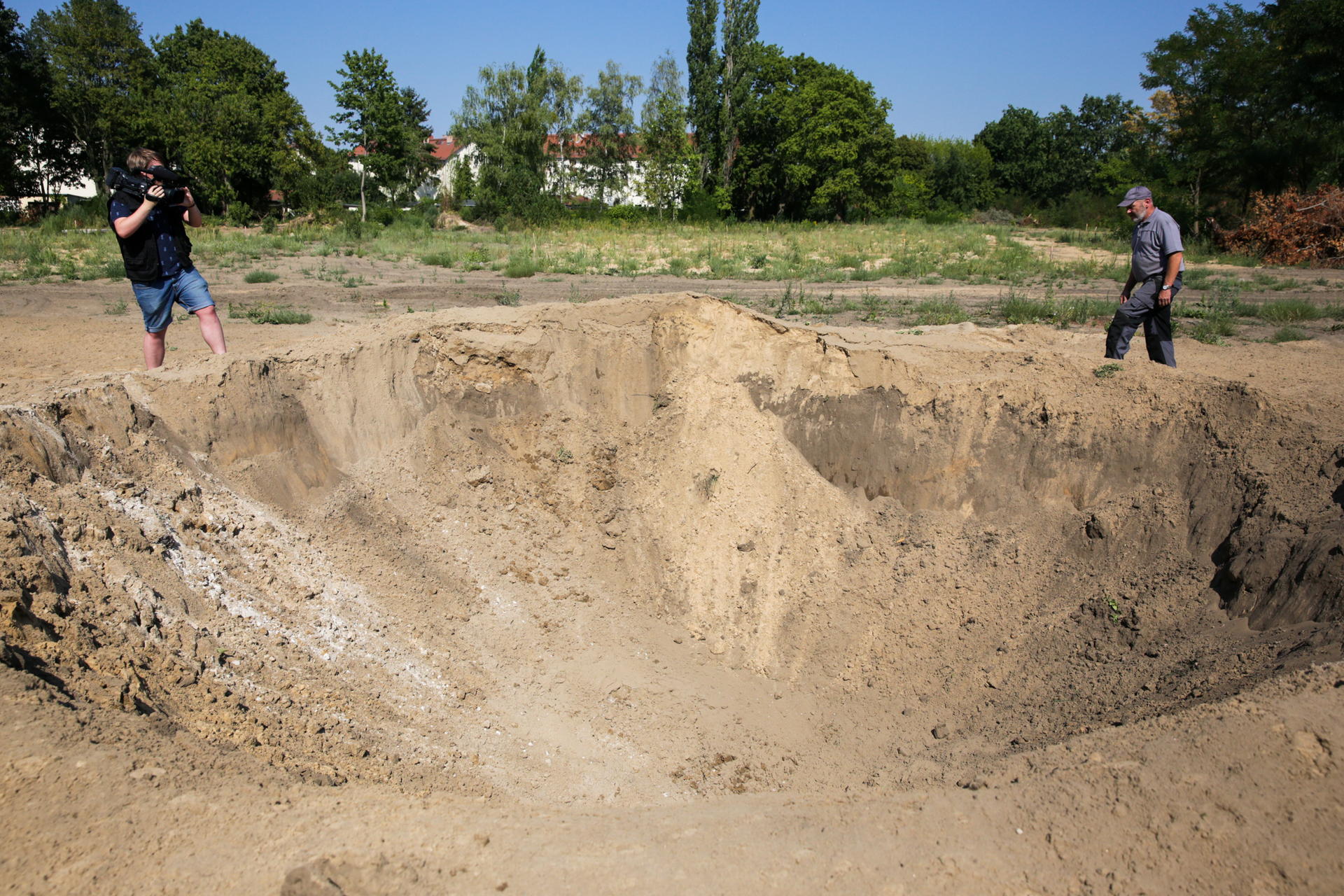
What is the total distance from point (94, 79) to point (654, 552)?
131 ft

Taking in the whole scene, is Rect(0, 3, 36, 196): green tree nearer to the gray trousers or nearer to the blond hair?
the blond hair

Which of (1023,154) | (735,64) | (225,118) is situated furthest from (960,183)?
(225,118)

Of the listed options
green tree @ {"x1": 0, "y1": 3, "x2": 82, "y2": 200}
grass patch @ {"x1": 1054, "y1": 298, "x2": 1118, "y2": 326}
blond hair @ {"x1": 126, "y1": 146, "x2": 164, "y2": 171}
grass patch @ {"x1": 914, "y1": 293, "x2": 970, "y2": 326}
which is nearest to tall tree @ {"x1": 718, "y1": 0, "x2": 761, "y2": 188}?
green tree @ {"x1": 0, "y1": 3, "x2": 82, "y2": 200}

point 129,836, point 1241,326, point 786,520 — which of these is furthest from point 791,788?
point 1241,326

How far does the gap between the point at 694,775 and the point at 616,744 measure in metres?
0.48

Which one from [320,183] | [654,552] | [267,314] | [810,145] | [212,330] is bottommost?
[654,552]

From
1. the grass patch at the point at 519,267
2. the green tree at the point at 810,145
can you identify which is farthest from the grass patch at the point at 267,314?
the green tree at the point at 810,145

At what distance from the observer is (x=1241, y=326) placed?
12000 millimetres

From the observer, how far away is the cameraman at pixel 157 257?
5637 mm

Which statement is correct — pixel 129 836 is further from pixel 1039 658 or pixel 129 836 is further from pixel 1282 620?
pixel 1282 620

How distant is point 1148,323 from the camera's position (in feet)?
21.8

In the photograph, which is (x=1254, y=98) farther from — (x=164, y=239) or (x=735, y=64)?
(x=164, y=239)

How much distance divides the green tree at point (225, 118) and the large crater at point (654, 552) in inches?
1331

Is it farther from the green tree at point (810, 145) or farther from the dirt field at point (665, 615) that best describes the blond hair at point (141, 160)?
the green tree at point (810, 145)
